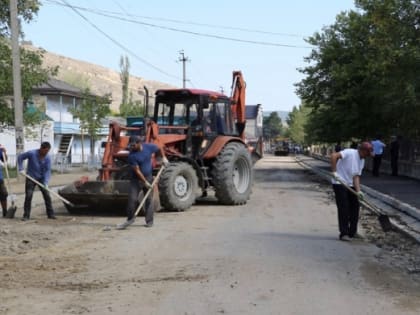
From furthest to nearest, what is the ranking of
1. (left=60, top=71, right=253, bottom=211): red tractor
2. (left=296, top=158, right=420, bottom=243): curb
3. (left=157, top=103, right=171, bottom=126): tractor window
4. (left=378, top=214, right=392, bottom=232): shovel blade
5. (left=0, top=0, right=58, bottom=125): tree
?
(left=0, top=0, right=58, bottom=125): tree → (left=157, top=103, right=171, bottom=126): tractor window → (left=60, top=71, right=253, bottom=211): red tractor → (left=378, top=214, right=392, bottom=232): shovel blade → (left=296, top=158, right=420, bottom=243): curb

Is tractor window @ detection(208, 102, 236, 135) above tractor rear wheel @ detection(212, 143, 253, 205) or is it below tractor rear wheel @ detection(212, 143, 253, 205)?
above

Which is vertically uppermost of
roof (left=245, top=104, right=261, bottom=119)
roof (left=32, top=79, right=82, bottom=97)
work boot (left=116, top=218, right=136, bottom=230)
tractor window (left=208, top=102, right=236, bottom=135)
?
roof (left=32, top=79, right=82, bottom=97)

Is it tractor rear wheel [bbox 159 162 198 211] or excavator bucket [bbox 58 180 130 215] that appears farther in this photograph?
tractor rear wheel [bbox 159 162 198 211]

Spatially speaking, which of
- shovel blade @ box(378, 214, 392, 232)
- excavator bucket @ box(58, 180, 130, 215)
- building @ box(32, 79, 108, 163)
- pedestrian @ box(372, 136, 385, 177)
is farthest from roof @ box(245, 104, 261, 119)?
shovel blade @ box(378, 214, 392, 232)

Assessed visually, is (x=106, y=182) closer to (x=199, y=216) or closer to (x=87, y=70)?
(x=199, y=216)

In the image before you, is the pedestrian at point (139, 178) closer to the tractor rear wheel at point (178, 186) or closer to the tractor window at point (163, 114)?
the tractor rear wheel at point (178, 186)

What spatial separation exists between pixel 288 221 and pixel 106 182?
3.85 m

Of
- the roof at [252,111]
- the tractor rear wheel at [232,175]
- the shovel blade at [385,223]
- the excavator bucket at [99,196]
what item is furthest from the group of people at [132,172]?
the roof at [252,111]

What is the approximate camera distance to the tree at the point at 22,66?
1009 inches

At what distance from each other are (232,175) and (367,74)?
12623 mm

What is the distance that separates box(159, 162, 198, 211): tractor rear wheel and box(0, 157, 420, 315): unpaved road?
0.97 m

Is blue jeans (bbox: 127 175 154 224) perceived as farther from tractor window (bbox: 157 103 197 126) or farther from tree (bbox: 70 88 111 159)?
tree (bbox: 70 88 111 159)

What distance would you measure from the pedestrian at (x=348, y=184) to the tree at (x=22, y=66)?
1754 cm

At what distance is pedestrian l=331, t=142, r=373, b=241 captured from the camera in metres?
10.6
